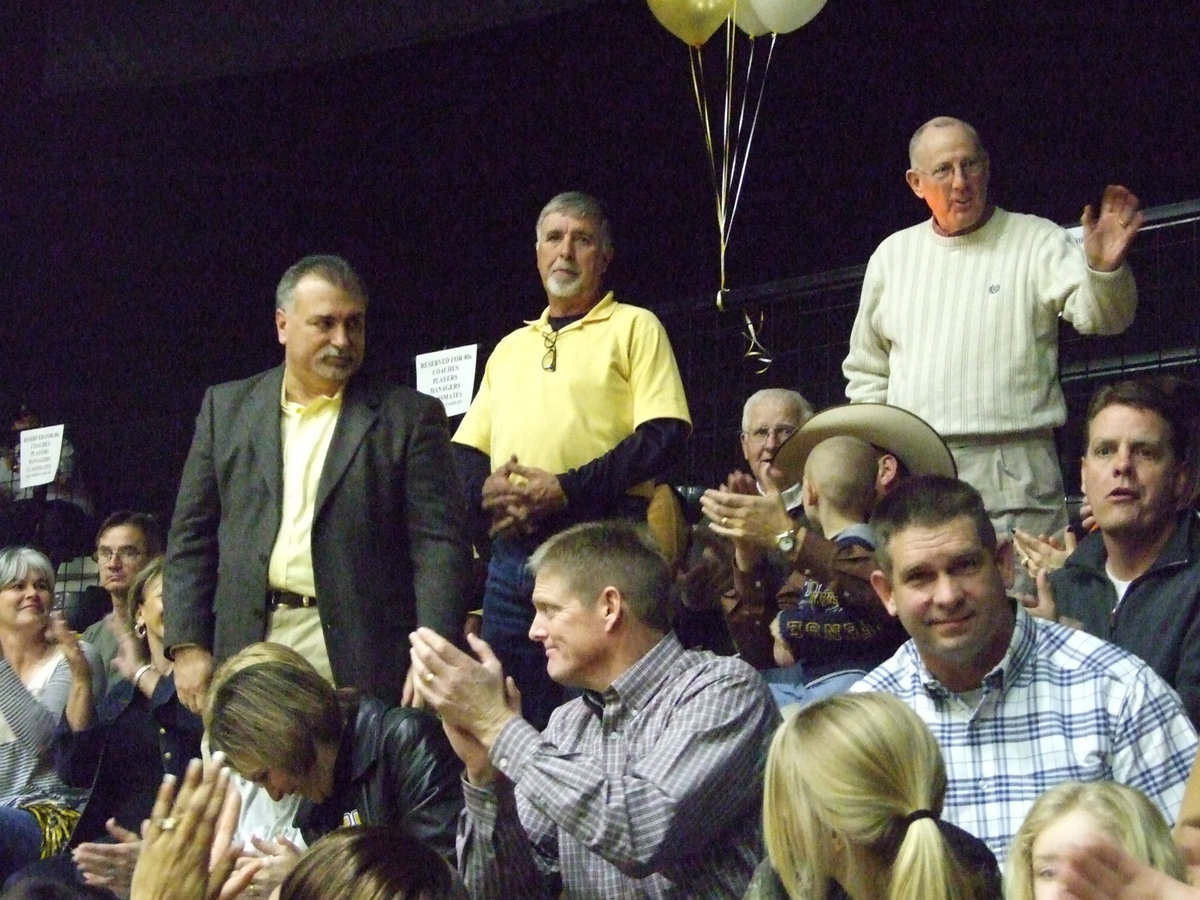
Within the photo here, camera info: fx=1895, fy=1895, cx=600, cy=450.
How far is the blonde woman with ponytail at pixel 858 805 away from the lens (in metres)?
2.34

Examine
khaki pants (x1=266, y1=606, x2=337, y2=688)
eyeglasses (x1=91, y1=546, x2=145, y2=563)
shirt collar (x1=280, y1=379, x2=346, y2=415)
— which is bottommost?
khaki pants (x1=266, y1=606, x2=337, y2=688)

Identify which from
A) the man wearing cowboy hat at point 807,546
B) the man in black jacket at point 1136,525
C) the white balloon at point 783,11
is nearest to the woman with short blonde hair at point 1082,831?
the man in black jacket at point 1136,525

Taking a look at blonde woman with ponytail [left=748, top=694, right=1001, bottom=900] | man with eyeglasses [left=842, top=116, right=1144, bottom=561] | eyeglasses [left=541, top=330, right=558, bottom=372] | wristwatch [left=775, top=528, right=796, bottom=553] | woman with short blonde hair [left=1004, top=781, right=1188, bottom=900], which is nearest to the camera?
woman with short blonde hair [left=1004, top=781, right=1188, bottom=900]

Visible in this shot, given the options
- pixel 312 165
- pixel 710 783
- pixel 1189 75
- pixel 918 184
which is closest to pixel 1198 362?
pixel 918 184

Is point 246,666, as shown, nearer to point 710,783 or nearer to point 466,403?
point 710,783

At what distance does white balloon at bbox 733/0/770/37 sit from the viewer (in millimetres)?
5195

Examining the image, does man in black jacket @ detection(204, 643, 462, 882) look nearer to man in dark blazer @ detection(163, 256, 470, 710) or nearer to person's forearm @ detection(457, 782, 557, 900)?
person's forearm @ detection(457, 782, 557, 900)

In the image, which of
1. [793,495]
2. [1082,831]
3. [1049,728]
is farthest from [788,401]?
[1082,831]

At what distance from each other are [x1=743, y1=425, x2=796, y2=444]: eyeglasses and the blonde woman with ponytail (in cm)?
243

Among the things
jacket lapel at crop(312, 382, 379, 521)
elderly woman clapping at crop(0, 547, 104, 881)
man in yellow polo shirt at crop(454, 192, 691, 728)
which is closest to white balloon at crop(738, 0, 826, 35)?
man in yellow polo shirt at crop(454, 192, 691, 728)

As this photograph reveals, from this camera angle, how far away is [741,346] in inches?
244

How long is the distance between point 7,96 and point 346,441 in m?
4.30

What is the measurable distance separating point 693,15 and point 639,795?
2.88 metres

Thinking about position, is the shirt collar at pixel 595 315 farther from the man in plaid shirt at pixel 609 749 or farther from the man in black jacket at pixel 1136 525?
the man in plaid shirt at pixel 609 749
